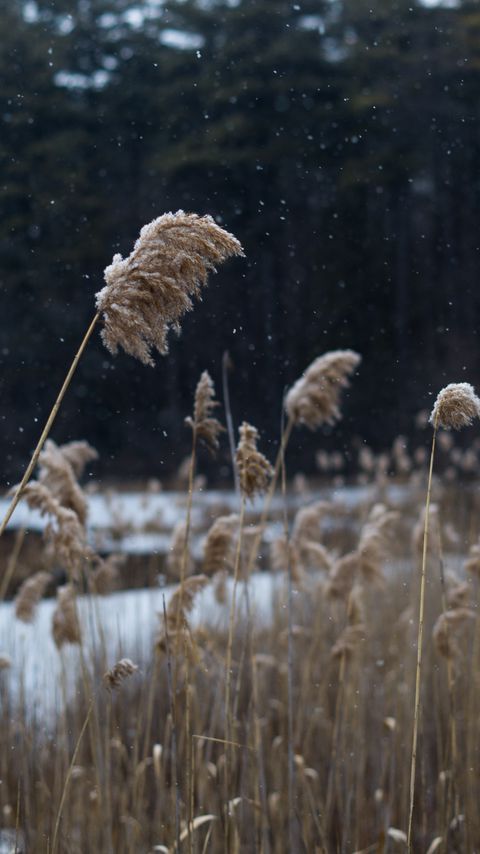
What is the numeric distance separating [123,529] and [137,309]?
333cm

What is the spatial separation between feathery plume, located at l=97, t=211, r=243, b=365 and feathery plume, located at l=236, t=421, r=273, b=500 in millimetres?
383

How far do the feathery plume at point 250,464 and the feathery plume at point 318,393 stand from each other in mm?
368

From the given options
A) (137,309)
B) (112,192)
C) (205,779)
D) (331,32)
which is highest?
(331,32)

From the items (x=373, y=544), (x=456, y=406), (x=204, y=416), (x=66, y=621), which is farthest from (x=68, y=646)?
(x=456, y=406)

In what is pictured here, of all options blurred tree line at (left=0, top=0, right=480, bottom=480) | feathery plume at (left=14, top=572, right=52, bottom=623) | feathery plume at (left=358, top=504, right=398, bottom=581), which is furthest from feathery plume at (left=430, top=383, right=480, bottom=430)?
blurred tree line at (left=0, top=0, right=480, bottom=480)

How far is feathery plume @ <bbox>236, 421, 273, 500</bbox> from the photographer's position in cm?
153

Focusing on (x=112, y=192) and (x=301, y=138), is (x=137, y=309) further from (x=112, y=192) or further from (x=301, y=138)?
(x=301, y=138)

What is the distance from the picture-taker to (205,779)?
1.96 metres

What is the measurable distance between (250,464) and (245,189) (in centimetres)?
1156

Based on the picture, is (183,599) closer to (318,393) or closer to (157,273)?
(318,393)

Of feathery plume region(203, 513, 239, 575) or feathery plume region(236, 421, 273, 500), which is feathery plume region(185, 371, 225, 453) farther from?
feathery plume region(203, 513, 239, 575)

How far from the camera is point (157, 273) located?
3.81ft

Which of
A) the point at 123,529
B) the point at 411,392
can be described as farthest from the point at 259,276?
the point at 123,529

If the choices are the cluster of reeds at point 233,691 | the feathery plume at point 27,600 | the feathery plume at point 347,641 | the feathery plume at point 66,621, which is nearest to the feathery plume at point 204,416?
the cluster of reeds at point 233,691
